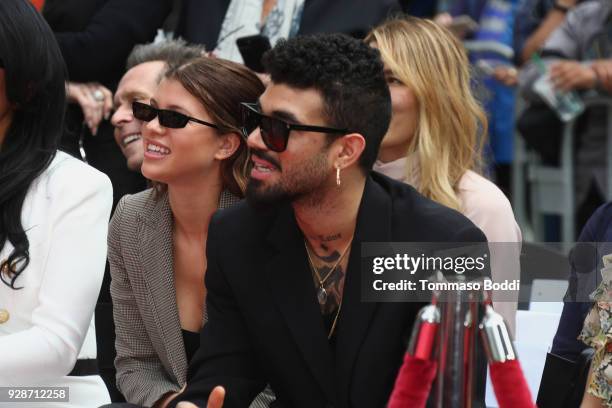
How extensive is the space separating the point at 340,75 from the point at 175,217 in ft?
3.30

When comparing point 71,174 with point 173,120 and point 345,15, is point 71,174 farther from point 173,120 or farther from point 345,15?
point 345,15

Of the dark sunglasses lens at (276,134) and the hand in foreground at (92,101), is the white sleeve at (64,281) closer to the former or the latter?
the dark sunglasses lens at (276,134)

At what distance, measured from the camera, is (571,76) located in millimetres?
6465

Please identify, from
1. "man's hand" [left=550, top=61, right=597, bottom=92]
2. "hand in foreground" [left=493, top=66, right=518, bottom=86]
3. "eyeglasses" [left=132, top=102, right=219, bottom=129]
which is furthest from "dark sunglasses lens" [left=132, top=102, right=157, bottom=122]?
"hand in foreground" [left=493, top=66, right=518, bottom=86]

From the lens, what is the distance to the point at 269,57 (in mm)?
3275

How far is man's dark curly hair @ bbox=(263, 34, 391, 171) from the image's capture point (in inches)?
126

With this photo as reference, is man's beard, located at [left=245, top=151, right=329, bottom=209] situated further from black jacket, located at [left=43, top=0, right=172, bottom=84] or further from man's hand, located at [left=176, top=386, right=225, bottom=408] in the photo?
black jacket, located at [left=43, top=0, right=172, bottom=84]

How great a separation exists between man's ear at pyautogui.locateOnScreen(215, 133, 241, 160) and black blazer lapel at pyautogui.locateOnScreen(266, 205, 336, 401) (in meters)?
0.64

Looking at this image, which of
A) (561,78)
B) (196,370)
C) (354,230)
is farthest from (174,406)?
(561,78)

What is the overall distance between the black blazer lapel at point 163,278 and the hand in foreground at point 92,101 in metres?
1.06

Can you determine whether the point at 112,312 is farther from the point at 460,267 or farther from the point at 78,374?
the point at 460,267

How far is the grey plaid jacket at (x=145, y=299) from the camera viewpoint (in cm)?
374

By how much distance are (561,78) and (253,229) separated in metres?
3.71
